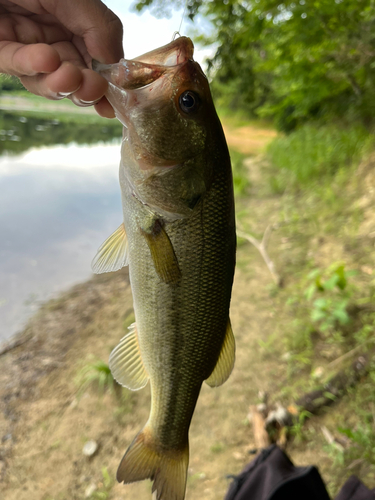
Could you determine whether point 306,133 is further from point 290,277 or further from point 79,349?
point 79,349

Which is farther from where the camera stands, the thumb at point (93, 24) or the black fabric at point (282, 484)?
the black fabric at point (282, 484)

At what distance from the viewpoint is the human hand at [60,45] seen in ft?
3.28

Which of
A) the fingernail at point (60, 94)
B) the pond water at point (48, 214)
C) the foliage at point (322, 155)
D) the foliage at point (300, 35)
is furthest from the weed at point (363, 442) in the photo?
the foliage at point (322, 155)

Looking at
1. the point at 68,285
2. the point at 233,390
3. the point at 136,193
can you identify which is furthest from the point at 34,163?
the point at 136,193

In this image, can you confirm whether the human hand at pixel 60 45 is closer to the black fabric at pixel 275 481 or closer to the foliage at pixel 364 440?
the black fabric at pixel 275 481

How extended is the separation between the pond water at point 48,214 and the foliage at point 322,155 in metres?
4.31

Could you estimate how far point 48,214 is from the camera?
721cm

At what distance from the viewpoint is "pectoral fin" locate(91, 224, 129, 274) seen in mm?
1268

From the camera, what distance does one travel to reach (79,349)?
416 cm

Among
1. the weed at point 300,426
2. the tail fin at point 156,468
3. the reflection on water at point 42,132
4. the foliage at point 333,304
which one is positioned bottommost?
the weed at point 300,426

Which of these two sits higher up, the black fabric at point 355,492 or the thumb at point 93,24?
the thumb at point 93,24

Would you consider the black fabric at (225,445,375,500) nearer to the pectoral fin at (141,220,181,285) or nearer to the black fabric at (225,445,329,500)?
the black fabric at (225,445,329,500)

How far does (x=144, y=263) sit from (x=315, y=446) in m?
2.32

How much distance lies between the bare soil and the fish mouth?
8.89 ft
